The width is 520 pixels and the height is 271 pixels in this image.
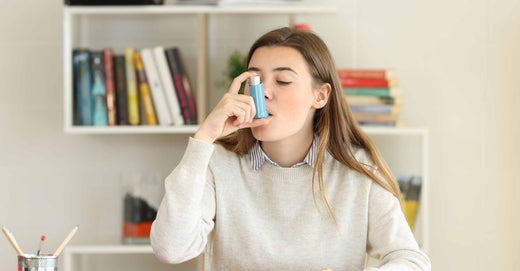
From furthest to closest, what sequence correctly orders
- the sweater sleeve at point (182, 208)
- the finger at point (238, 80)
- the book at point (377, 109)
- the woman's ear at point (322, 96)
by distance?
the book at point (377, 109) < the woman's ear at point (322, 96) < the finger at point (238, 80) < the sweater sleeve at point (182, 208)

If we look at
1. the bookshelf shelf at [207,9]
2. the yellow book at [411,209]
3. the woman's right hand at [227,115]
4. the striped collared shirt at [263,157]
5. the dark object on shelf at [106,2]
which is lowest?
the yellow book at [411,209]

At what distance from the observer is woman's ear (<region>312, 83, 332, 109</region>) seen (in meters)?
1.56

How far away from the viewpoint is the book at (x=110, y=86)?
7.41 ft

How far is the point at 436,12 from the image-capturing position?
2459 millimetres

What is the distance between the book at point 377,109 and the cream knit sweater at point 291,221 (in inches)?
24.9

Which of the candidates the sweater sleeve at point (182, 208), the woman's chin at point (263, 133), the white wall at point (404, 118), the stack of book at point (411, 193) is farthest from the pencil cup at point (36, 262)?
the stack of book at point (411, 193)

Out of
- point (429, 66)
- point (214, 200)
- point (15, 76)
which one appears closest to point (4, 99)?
point (15, 76)

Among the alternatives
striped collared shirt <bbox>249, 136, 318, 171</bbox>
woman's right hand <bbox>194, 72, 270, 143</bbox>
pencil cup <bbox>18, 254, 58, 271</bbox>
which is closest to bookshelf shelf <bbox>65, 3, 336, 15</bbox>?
striped collared shirt <bbox>249, 136, 318, 171</bbox>

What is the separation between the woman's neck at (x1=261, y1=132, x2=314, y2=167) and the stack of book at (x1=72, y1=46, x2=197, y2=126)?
2.36ft

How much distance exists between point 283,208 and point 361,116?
788mm

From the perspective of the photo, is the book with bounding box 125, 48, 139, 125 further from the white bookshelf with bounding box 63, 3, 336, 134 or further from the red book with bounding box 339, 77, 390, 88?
the red book with bounding box 339, 77, 390, 88

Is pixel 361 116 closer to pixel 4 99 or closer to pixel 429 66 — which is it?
pixel 429 66

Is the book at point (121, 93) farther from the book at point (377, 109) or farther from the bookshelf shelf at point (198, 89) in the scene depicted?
the book at point (377, 109)

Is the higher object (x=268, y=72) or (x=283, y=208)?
(x=268, y=72)
